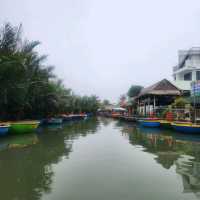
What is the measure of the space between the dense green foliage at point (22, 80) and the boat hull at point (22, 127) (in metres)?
2.10

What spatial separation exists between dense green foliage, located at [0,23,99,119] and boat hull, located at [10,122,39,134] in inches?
82.5

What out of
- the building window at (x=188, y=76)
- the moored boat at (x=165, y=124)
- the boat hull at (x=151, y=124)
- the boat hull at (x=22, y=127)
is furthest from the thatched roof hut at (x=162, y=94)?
the boat hull at (x=22, y=127)

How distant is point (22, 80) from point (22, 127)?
13.2 ft

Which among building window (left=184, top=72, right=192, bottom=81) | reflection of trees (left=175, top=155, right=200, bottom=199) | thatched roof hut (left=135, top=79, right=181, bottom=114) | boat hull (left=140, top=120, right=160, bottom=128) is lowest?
reflection of trees (left=175, top=155, right=200, bottom=199)

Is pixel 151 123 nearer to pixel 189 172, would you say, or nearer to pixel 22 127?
pixel 22 127

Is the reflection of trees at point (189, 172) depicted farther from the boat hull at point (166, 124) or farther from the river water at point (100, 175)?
the boat hull at point (166, 124)

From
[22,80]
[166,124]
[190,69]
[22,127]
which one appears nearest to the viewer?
[22,127]

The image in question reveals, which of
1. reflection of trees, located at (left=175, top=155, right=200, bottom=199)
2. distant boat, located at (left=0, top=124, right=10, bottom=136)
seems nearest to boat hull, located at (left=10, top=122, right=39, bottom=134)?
distant boat, located at (left=0, top=124, right=10, bottom=136)

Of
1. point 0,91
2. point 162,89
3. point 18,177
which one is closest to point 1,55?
point 0,91

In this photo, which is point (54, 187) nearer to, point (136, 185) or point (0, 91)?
point (136, 185)

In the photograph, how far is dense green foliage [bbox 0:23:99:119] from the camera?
670 inches

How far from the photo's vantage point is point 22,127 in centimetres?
1705

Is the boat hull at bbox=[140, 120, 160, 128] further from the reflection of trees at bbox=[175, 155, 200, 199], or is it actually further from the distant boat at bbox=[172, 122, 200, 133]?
the reflection of trees at bbox=[175, 155, 200, 199]

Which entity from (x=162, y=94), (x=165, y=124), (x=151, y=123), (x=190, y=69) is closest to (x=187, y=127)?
(x=165, y=124)
